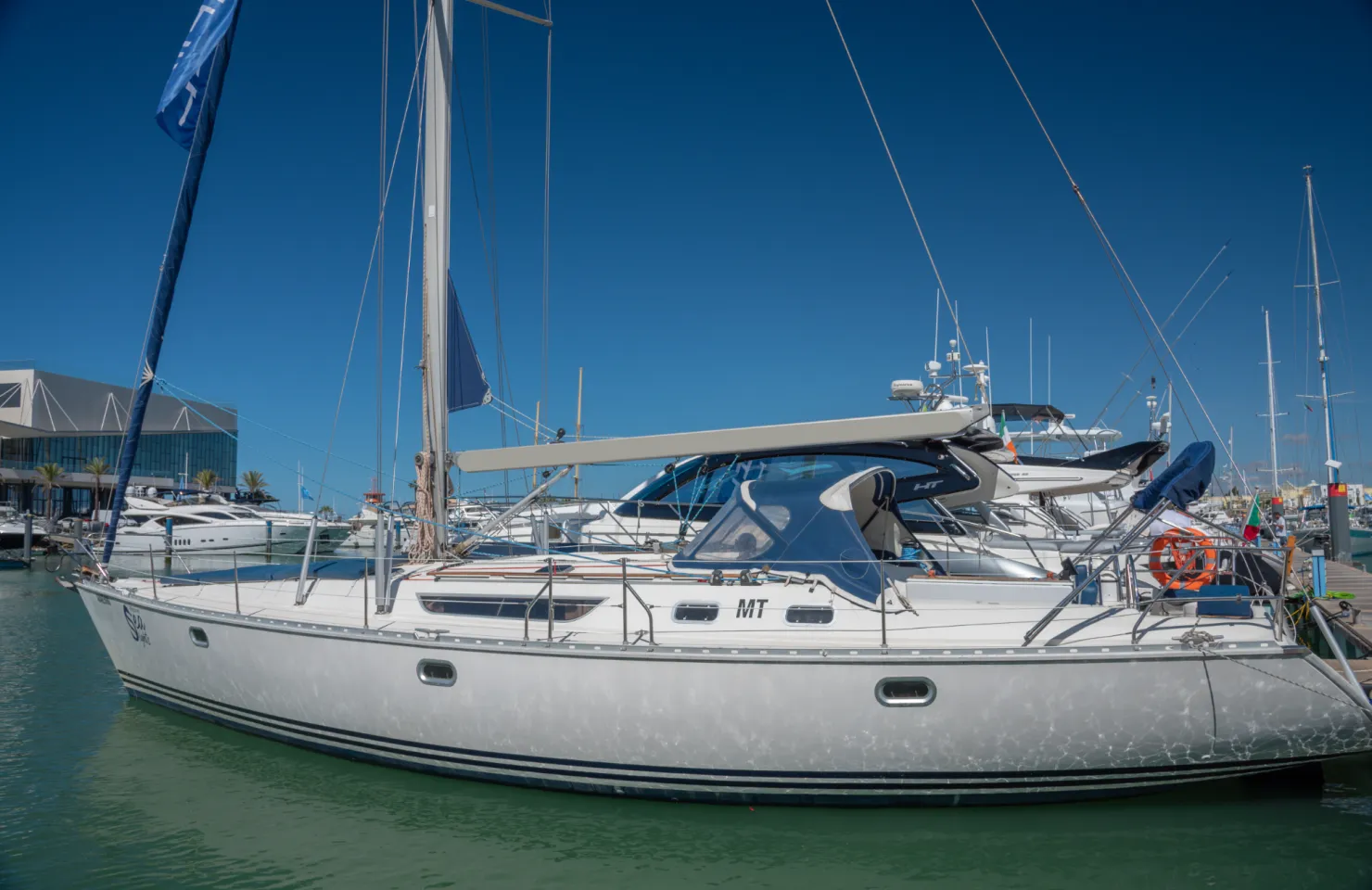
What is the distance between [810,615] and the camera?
626 cm

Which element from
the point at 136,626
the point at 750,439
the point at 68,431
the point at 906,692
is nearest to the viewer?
the point at 906,692

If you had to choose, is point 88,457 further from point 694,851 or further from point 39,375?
point 694,851

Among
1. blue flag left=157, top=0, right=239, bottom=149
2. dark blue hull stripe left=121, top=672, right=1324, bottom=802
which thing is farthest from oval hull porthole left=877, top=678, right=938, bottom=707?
blue flag left=157, top=0, right=239, bottom=149

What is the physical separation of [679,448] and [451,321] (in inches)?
128

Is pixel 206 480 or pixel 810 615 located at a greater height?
pixel 206 480

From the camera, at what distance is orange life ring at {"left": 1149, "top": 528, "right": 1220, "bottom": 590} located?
6449 mm

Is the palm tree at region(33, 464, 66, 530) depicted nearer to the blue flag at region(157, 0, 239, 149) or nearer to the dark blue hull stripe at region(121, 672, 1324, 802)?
the blue flag at region(157, 0, 239, 149)

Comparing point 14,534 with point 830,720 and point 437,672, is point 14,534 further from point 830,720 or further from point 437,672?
point 830,720

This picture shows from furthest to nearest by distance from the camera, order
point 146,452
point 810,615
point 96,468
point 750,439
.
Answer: point 146,452 → point 96,468 → point 750,439 → point 810,615

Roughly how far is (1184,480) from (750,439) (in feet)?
11.4

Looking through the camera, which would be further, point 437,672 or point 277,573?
point 277,573

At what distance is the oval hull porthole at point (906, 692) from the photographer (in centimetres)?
554

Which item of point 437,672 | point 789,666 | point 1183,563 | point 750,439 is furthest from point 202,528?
point 1183,563

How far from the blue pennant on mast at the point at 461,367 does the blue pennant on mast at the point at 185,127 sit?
2759mm
